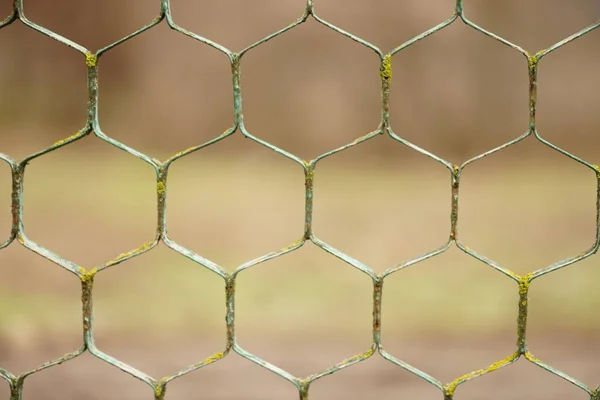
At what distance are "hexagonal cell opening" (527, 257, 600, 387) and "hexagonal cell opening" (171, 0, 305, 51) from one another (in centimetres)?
82

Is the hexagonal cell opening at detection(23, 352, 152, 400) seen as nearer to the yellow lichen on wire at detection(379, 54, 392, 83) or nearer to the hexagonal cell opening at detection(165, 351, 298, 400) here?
the hexagonal cell opening at detection(165, 351, 298, 400)

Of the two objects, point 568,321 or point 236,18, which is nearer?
point 568,321

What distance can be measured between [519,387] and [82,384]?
23.4 inches

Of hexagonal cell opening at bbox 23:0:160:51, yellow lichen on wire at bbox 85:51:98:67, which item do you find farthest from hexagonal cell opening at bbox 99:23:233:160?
yellow lichen on wire at bbox 85:51:98:67

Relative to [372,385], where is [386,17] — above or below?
above

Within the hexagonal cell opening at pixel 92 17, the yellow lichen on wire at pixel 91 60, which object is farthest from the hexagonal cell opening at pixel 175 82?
the yellow lichen on wire at pixel 91 60

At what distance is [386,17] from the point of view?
1.87m

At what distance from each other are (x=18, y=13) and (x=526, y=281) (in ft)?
1.47

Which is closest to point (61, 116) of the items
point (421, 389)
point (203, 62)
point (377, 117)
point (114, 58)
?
point (114, 58)

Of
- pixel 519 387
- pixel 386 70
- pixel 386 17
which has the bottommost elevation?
pixel 519 387

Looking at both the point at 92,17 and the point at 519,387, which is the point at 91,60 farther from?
the point at 92,17

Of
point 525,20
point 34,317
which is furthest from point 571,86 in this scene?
point 34,317

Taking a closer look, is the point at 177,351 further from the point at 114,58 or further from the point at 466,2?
the point at 466,2

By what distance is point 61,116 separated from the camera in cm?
186
